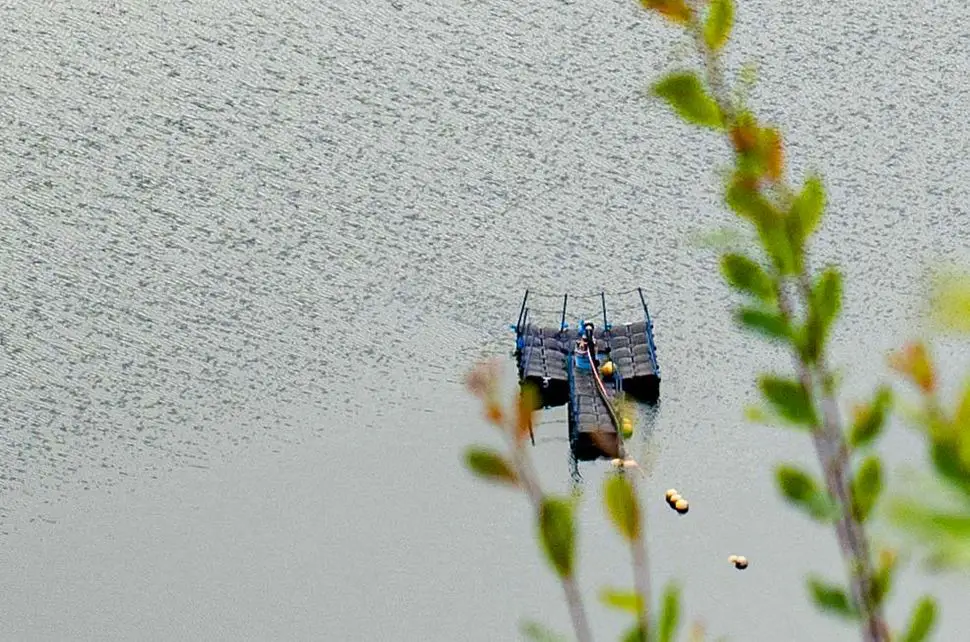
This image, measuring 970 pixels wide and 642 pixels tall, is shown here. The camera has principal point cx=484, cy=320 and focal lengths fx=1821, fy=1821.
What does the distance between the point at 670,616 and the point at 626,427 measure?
2300cm

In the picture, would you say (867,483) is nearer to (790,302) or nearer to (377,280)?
(790,302)

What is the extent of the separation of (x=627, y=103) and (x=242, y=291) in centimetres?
714

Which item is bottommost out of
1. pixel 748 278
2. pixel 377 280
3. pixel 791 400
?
pixel 791 400

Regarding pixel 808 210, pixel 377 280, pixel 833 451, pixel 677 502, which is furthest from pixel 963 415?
pixel 377 280

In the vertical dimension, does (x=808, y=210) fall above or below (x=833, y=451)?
above

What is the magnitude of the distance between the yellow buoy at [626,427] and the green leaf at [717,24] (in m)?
22.9

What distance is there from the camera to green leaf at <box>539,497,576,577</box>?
1.69m

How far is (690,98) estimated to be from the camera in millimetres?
1653

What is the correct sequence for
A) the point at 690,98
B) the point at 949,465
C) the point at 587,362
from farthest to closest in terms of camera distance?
the point at 587,362 → the point at 690,98 → the point at 949,465

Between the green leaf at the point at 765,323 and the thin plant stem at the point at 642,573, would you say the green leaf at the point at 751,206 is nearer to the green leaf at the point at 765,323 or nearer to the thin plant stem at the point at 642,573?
the green leaf at the point at 765,323

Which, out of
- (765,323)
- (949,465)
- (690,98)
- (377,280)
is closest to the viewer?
(949,465)

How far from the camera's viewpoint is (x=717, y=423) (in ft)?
81.5

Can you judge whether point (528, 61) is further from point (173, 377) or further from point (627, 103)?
point (173, 377)

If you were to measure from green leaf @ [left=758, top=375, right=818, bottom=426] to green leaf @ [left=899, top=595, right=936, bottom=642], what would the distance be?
0.20 meters
